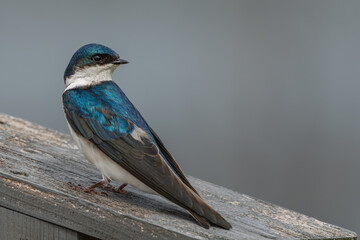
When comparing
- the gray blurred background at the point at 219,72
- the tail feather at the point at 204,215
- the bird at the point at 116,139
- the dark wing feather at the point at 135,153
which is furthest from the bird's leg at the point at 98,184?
the gray blurred background at the point at 219,72

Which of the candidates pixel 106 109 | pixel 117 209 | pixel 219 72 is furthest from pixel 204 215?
pixel 219 72

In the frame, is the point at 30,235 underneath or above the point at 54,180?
underneath

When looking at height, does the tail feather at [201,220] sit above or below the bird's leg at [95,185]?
above

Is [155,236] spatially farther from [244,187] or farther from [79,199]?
[244,187]

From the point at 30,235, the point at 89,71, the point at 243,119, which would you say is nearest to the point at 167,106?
the point at 243,119

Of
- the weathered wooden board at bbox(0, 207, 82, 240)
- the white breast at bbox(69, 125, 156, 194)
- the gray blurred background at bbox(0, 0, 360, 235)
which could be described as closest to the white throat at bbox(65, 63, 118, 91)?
the white breast at bbox(69, 125, 156, 194)

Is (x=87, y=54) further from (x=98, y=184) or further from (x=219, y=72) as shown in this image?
(x=219, y=72)

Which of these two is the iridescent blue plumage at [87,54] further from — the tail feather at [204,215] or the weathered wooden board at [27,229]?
the tail feather at [204,215]
